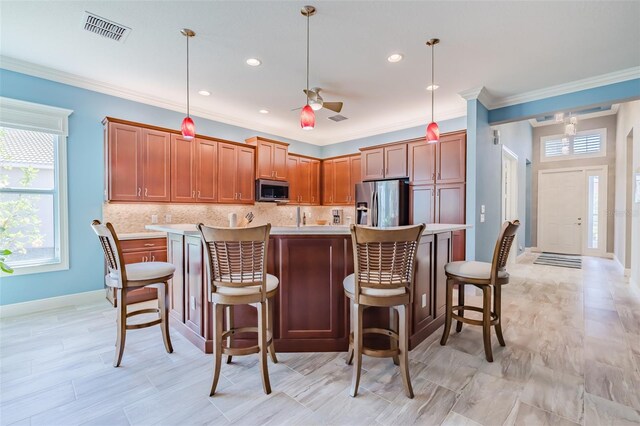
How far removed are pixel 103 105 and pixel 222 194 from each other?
6.64ft

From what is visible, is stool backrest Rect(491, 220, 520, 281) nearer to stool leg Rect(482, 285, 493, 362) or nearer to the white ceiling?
stool leg Rect(482, 285, 493, 362)

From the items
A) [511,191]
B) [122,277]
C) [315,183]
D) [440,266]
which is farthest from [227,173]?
[511,191]

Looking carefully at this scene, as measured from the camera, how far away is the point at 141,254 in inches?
147

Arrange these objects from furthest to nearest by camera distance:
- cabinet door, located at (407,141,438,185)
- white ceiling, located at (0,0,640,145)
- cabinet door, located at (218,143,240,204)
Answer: cabinet door, located at (218,143,240,204)
cabinet door, located at (407,141,438,185)
white ceiling, located at (0,0,640,145)

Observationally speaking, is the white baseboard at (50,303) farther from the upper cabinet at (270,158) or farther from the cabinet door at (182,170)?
the upper cabinet at (270,158)

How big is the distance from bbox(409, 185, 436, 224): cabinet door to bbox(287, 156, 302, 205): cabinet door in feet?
8.09

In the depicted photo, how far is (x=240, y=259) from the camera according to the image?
6.13 feet

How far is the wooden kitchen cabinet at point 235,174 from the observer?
16.2ft

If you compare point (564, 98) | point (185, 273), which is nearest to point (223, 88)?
point (185, 273)

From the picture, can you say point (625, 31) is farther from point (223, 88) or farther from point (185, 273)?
point (185, 273)

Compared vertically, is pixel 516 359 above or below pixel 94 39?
below

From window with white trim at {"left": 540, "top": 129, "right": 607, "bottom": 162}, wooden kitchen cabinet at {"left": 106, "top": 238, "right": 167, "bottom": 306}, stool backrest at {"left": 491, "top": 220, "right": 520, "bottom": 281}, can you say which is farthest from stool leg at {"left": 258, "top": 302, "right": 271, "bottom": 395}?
window with white trim at {"left": 540, "top": 129, "right": 607, "bottom": 162}

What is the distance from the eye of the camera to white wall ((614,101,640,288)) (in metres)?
4.24

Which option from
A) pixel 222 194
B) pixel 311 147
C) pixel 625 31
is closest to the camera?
pixel 625 31
